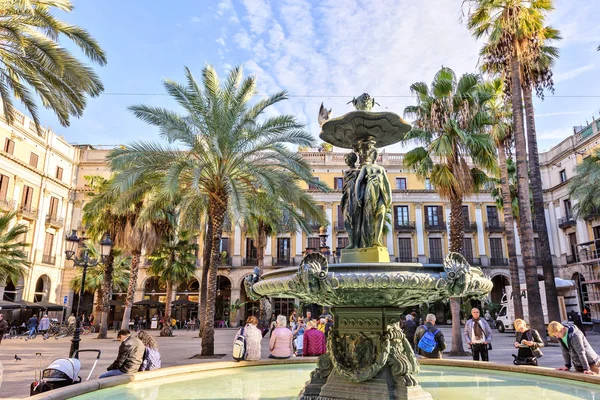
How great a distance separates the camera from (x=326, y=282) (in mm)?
3635

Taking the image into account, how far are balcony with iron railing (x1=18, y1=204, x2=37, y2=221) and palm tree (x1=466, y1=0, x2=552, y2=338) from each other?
32.8m

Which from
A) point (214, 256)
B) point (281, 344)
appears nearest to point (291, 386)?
point (281, 344)

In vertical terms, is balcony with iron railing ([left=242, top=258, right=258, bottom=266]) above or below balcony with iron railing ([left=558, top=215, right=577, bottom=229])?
below

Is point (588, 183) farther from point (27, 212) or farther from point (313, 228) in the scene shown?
point (27, 212)

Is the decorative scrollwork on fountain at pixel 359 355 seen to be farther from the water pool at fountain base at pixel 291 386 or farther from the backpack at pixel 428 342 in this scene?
the backpack at pixel 428 342

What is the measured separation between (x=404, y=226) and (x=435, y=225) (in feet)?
9.67

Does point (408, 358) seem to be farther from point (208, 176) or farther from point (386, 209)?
point (208, 176)

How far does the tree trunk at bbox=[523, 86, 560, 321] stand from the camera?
1513 cm

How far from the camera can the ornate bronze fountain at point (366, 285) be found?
3.69 meters

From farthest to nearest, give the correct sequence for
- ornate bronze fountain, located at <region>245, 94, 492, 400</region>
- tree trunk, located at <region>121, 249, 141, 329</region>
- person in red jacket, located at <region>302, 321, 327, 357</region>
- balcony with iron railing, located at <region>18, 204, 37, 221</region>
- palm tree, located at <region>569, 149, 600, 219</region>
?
1. balcony with iron railing, located at <region>18, 204, 37, 221</region>
2. tree trunk, located at <region>121, 249, 141, 329</region>
3. palm tree, located at <region>569, 149, 600, 219</region>
4. person in red jacket, located at <region>302, 321, 327, 357</region>
5. ornate bronze fountain, located at <region>245, 94, 492, 400</region>

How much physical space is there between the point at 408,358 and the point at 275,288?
184 cm

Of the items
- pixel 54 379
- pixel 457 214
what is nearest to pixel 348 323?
pixel 54 379

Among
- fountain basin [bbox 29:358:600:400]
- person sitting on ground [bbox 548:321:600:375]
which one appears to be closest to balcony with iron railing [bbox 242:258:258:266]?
fountain basin [bbox 29:358:600:400]

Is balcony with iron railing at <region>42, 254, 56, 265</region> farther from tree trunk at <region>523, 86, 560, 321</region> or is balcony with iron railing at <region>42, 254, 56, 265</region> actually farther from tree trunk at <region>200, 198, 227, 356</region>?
tree trunk at <region>523, 86, 560, 321</region>
